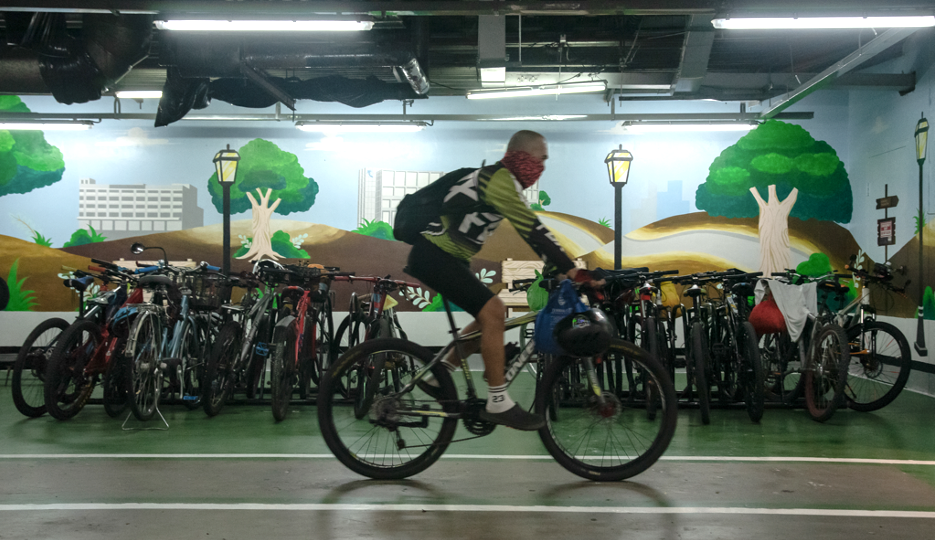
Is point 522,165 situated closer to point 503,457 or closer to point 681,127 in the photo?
point 503,457

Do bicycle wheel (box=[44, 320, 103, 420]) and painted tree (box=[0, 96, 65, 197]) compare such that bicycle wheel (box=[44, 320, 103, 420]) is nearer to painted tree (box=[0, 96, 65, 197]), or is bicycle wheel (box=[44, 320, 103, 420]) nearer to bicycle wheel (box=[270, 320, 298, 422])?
bicycle wheel (box=[270, 320, 298, 422])

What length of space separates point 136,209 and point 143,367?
15.6ft

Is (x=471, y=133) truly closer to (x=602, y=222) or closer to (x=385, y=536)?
(x=602, y=222)

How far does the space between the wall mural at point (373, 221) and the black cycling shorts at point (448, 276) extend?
5317 millimetres

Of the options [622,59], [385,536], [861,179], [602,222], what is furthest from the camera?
[602,222]

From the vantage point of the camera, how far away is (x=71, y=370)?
450cm

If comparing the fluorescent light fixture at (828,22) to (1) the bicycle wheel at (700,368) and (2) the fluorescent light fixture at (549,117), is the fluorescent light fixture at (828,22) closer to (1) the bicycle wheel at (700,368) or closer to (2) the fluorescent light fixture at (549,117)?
(1) the bicycle wheel at (700,368)

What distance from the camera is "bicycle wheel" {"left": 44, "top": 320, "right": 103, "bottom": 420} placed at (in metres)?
4.34

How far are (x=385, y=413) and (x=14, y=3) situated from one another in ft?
12.3

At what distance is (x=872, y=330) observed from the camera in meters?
5.23

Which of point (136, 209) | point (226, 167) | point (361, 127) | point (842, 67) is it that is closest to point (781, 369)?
point (842, 67)

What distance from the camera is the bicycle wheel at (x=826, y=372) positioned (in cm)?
456

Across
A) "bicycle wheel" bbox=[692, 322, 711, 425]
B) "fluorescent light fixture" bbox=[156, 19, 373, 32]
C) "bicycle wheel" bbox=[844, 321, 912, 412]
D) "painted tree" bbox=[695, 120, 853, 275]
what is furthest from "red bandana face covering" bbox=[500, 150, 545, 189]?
"painted tree" bbox=[695, 120, 853, 275]

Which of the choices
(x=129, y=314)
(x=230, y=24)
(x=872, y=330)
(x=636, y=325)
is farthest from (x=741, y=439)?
(x=230, y=24)
